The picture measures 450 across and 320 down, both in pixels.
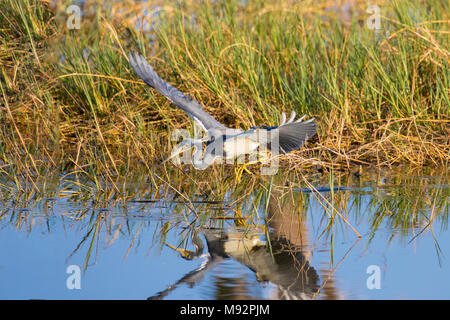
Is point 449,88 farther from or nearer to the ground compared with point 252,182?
farther from the ground

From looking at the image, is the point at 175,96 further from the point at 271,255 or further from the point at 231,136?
the point at 271,255

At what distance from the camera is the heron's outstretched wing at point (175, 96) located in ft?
19.8

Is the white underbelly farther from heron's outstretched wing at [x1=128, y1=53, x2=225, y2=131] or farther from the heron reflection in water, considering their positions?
the heron reflection in water

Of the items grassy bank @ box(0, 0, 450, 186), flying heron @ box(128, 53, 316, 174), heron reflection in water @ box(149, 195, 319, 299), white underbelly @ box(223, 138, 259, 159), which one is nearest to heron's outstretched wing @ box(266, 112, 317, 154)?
flying heron @ box(128, 53, 316, 174)

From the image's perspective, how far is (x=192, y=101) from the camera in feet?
20.3

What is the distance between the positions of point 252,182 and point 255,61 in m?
1.95

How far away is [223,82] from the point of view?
7.49m

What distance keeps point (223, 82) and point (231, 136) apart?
1.89 m

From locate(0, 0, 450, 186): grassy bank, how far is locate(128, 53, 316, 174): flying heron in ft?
2.26

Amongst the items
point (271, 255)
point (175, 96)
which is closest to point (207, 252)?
point (271, 255)

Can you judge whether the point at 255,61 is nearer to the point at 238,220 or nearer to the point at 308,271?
the point at 238,220
